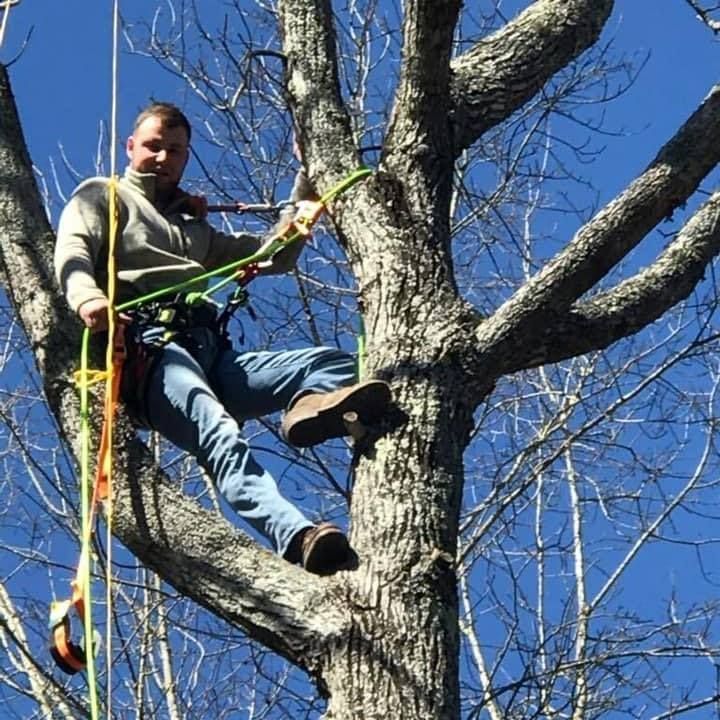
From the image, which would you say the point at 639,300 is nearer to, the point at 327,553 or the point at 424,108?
the point at 424,108

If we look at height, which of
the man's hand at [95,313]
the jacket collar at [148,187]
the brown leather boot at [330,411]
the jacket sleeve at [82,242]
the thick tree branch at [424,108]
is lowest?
the brown leather boot at [330,411]

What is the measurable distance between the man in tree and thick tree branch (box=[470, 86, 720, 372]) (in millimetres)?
378

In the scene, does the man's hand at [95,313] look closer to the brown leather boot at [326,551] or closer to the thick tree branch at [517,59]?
the brown leather boot at [326,551]

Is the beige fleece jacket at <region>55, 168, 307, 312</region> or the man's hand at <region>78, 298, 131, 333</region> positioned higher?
the beige fleece jacket at <region>55, 168, 307, 312</region>

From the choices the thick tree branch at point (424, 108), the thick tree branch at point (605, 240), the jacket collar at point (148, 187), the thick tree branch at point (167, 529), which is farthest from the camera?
the jacket collar at point (148, 187)

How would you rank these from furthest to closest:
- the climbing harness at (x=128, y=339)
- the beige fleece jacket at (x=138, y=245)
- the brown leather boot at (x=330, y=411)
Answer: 1. the beige fleece jacket at (x=138, y=245)
2. the brown leather boot at (x=330, y=411)
3. the climbing harness at (x=128, y=339)

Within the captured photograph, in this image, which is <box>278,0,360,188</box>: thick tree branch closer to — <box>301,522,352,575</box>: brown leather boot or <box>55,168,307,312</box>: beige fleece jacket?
<box>55,168,307,312</box>: beige fleece jacket

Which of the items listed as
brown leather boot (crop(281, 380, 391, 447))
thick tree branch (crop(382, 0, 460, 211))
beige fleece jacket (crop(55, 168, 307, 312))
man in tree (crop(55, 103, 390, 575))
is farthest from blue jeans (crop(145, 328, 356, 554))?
thick tree branch (crop(382, 0, 460, 211))

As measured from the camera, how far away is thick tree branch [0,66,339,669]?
3.28 meters

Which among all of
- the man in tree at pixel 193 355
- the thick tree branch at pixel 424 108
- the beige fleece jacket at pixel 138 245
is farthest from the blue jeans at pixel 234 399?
the thick tree branch at pixel 424 108

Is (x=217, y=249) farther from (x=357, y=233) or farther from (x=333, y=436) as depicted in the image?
(x=333, y=436)

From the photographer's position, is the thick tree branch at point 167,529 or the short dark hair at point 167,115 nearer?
the thick tree branch at point 167,529

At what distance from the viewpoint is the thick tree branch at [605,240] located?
3.77 meters

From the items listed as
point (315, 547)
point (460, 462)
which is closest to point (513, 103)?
point (460, 462)
